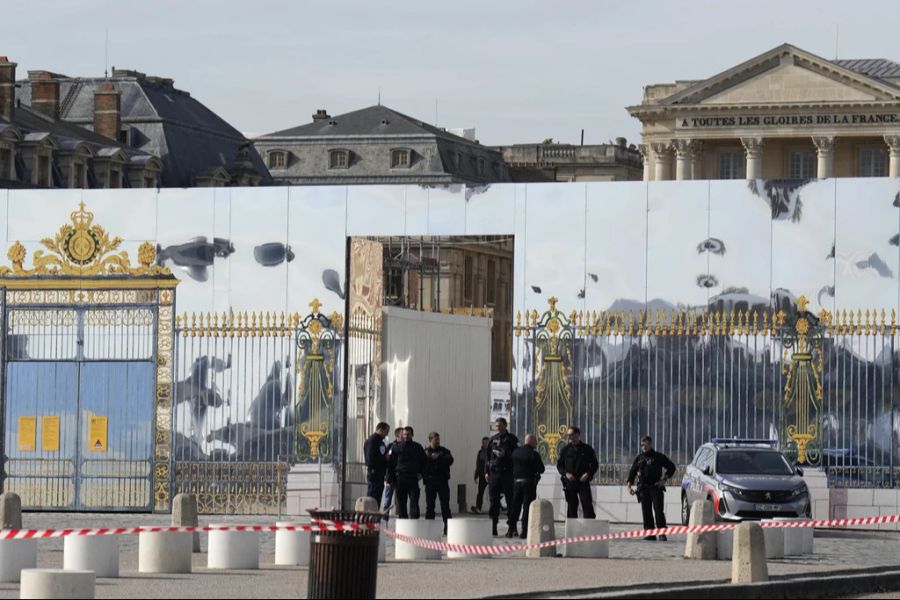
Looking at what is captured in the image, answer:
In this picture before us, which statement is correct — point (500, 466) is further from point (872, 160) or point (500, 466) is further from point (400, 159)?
point (872, 160)

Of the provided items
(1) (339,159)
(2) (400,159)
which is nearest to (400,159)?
(2) (400,159)

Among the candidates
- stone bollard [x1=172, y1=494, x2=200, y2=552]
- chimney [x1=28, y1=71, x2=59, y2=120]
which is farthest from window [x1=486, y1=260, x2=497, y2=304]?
stone bollard [x1=172, y1=494, x2=200, y2=552]

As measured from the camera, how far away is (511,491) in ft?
90.4

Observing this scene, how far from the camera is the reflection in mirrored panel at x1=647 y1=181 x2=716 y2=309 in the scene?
2978 centimetres

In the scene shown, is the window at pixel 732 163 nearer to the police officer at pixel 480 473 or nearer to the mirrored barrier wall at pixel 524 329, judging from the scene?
the police officer at pixel 480 473

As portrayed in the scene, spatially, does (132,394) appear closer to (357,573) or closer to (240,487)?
(240,487)

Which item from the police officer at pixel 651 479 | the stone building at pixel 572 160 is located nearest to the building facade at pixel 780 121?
the stone building at pixel 572 160

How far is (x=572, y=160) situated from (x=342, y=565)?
103 meters

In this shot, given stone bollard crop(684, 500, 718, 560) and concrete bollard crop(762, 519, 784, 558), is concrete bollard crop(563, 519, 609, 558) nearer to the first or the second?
stone bollard crop(684, 500, 718, 560)

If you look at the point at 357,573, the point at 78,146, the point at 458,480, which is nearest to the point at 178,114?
the point at 78,146

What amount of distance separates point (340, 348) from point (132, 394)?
112 inches

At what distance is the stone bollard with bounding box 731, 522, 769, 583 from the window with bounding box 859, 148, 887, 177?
274 ft

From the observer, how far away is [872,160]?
10288 cm

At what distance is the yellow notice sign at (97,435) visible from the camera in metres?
31.1
